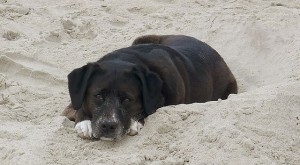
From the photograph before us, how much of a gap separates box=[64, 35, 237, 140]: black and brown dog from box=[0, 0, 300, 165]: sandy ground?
12 centimetres

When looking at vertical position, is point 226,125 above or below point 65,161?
above

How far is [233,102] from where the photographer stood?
4.93m

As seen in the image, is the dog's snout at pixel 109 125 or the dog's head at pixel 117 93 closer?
the dog's snout at pixel 109 125

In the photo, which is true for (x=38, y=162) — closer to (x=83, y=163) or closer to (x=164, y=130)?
(x=83, y=163)

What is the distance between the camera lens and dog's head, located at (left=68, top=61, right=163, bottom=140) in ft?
16.2

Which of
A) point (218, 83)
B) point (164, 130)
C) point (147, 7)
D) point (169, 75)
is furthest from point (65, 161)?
point (147, 7)

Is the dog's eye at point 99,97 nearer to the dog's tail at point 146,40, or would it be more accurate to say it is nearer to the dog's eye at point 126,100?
the dog's eye at point 126,100

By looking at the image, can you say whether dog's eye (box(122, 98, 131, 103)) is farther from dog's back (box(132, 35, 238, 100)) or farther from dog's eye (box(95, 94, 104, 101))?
dog's back (box(132, 35, 238, 100))

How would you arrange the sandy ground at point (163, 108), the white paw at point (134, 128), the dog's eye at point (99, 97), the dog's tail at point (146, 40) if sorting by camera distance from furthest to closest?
the dog's tail at point (146, 40) → the dog's eye at point (99, 97) → the white paw at point (134, 128) → the sandy ground at point (163, 108)

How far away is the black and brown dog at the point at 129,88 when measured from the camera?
4.91 metres

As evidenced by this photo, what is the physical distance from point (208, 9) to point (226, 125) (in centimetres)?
391

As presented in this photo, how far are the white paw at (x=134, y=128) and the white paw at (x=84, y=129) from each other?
0.97 ft

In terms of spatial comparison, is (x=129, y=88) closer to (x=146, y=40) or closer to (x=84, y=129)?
(x=84, y=129)

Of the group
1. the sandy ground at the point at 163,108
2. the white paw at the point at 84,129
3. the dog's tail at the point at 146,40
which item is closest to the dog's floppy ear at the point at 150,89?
the sandy ground at the point at 163,108
